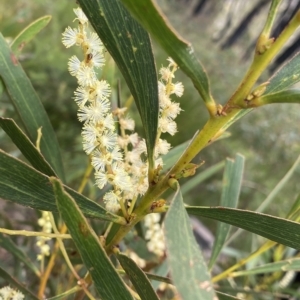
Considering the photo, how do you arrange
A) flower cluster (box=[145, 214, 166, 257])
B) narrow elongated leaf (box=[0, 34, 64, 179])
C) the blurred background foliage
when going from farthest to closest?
the blurred background foliage, flower cluster (box=[145, 214, 166, 257]), narrow elongated leaf (box=[0, 34, 64, 179])

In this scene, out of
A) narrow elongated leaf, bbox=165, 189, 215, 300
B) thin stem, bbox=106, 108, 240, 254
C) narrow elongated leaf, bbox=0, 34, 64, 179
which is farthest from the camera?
narrow elongated leaf, bbox=0, 34, 64, 179

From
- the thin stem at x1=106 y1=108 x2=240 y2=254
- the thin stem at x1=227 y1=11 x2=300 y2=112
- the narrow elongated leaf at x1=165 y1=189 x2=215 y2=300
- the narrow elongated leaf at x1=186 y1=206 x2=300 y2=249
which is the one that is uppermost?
the thin stem at x1=227 y1=11 x2=300 y2=112

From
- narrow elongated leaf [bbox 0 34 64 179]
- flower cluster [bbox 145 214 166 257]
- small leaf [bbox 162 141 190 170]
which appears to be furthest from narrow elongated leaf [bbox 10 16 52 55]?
flower cluster [bbox 145 214 166 257]

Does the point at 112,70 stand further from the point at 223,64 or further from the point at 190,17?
the point at 190,17

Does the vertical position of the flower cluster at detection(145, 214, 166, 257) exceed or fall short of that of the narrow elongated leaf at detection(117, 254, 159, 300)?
it falls short

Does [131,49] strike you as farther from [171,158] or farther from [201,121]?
[201,121]

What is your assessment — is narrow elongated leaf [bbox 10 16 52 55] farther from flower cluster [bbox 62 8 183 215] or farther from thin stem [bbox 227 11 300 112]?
thin stem [bbox 227 11 300 112]

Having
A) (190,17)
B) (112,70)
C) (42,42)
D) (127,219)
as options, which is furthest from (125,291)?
(190,17)

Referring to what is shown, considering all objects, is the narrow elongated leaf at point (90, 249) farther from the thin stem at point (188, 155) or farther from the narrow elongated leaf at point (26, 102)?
the narrow elongated leaf at point (26, 102)
